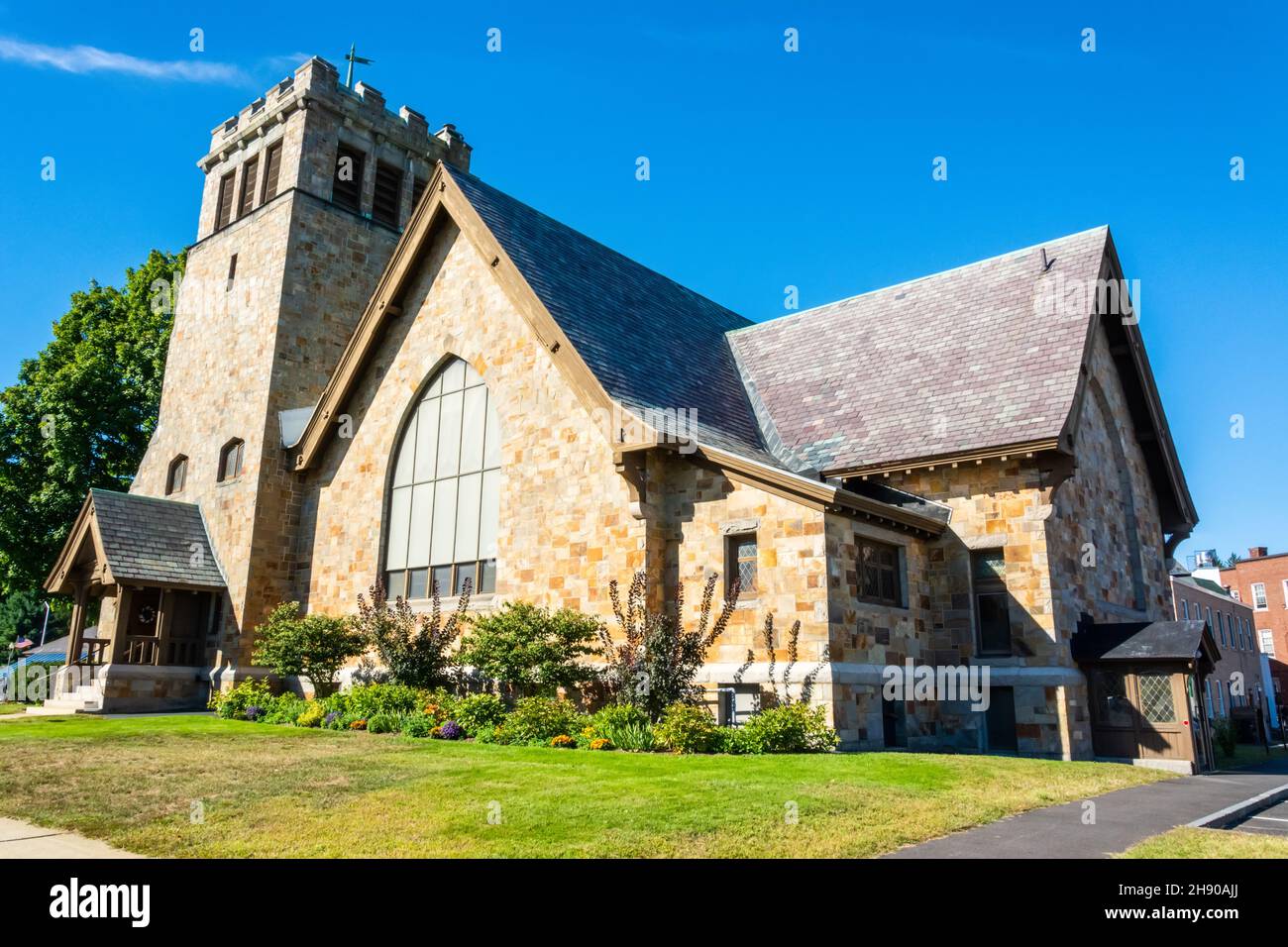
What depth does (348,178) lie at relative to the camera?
29.4 metres

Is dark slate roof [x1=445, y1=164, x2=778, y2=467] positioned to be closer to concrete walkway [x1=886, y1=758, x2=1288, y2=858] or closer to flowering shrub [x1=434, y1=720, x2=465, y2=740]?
flowering shrub [x1=434, y1=720, x2=465, y2=740]

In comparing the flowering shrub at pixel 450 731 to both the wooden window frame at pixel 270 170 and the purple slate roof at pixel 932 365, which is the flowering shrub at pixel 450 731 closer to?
the purple slate roof at pixel 932 365

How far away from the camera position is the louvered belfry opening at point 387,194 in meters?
30.4

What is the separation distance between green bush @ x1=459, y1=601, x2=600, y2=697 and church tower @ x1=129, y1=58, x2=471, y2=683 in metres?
9.83

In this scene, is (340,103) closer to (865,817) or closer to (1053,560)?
(1053,560)

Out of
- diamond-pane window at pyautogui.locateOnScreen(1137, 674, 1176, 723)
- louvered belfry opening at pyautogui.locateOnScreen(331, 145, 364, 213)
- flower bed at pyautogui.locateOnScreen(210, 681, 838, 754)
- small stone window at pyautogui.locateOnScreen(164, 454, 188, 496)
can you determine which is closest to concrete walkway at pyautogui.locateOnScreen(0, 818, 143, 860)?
flower bed at pyautogui.locateOnScreen(210, 681, 838, 754)

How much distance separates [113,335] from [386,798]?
33399 millimetres

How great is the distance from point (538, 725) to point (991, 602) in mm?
9395

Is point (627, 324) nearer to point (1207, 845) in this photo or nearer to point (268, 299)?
point (268, 299)

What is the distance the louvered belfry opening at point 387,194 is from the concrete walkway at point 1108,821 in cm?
2646

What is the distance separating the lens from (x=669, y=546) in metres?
18.0

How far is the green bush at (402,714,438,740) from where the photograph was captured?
54.2 feet

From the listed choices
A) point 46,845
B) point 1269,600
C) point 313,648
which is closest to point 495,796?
point 46,845

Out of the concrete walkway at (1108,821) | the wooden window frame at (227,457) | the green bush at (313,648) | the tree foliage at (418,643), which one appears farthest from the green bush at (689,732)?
the wooden window frame at (227,457)
